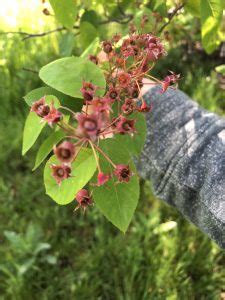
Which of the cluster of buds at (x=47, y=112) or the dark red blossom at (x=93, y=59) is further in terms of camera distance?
the dark red blossom at (x=93, y=59)

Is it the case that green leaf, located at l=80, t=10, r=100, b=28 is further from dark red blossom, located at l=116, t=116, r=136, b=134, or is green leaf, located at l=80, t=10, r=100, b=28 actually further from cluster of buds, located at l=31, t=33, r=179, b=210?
dark red blossom, located at l=116, t=116, r=136, b=134

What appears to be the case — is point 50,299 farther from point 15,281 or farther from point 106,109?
point 106,109

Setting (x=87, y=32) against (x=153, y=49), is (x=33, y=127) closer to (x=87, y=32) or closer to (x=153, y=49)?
(x=153, y=49)

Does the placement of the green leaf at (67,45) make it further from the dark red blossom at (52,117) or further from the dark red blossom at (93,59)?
the dark red blossom at (52,117)

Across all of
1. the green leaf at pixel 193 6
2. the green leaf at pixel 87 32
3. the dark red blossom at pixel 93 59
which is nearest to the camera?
the dark red blossom at pixel 93 59

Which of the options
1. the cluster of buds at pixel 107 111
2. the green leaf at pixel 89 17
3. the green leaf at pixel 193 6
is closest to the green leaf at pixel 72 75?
the cluster of buds at pixel 107 111

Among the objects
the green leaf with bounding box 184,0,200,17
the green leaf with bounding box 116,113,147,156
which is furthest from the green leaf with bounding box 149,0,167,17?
the green leaf with bounding box 116,113,147,156

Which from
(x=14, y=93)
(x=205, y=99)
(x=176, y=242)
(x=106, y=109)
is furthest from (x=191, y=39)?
(x=106, y=109)

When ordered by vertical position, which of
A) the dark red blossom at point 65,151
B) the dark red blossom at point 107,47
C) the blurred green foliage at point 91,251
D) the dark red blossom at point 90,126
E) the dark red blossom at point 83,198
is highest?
the dark red blossom at point 90,126
